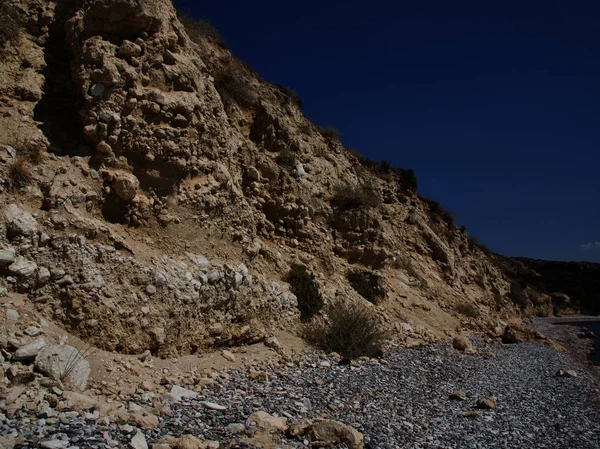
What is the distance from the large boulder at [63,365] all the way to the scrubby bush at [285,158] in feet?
30.1

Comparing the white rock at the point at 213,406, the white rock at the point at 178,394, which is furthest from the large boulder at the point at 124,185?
the white rock at the point at 213,406

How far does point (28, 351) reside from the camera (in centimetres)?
449

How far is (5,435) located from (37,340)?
1.36m

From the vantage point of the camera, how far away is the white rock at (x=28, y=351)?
4436 millimetres

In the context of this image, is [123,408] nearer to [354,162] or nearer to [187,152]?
[187,152]

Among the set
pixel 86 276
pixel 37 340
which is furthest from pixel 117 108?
pixel 37 340

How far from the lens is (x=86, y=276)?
225 inches

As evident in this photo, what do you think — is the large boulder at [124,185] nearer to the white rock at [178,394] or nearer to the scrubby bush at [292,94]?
the white rock at [178,394]

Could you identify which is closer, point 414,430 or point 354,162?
point 414,430

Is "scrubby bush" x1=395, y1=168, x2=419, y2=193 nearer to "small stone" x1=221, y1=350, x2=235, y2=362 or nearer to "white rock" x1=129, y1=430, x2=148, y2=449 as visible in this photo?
"small stone" x1=221, y1=350, x2=235, y2=362

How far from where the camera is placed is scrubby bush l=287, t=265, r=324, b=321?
9727 millimetres

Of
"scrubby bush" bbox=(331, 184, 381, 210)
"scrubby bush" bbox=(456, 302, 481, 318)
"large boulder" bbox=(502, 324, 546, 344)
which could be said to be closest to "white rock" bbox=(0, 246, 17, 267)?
"scrubby bush" bbox=(331, 184, 381, 210)

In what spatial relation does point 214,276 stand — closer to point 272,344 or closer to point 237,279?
point 237,279

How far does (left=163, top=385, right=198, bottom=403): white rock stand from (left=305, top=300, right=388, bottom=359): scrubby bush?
412 cm
